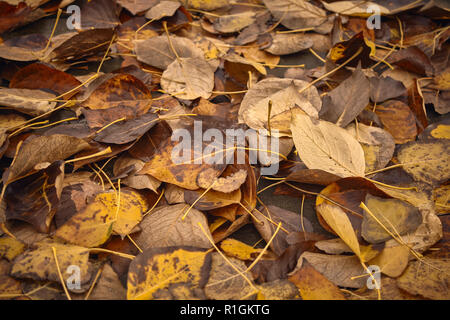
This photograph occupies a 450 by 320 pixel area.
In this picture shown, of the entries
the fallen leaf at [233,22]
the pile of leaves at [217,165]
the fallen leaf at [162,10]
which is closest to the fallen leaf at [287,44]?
the pile of leaves at [217,165]

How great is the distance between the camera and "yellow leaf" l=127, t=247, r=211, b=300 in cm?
59

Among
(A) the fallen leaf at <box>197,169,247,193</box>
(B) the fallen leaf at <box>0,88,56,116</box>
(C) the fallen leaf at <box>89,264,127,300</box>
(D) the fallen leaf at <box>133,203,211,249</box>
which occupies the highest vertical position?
(B) the fallen leaf at <box>0,88,56,116</box>

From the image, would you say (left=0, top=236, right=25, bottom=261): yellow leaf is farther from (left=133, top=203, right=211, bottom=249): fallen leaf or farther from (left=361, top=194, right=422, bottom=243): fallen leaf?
(left=361, top=194, right=422, bottom=243): fallen leaf

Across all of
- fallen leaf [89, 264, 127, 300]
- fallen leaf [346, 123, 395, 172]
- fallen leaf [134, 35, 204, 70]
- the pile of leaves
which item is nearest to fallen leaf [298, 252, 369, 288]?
the pile of leaves

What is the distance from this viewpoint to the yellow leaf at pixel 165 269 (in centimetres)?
59

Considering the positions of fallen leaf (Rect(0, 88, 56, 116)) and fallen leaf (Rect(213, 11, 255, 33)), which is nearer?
fallen leaf (Rect(0, 88, 56, 116))

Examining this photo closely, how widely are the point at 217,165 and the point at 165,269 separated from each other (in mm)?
239

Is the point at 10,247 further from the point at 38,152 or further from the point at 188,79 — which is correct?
the point at 188,79

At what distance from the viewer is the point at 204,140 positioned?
0.77 metres

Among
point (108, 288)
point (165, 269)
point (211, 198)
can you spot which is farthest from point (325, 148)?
point (108, 288)

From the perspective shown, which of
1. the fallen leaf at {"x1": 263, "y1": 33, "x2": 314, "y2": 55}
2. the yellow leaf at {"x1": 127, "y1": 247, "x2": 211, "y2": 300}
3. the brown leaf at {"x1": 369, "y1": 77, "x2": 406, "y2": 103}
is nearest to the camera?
the yellow leaf at {"x1": 127, "y1": 247, "x2": 211, "y2": 300}

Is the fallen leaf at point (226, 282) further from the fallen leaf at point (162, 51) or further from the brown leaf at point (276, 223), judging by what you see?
the fallen leaf at point (162, 51)

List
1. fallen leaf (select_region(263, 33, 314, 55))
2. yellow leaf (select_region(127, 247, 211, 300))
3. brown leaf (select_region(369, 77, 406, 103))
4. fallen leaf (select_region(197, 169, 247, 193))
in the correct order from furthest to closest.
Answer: fallen leaf (select_region(263, 33, 314, 55)), brown leaf (select_region(369, 77, 406, 103)), fallen leaf (select_region(197, 169, 247, 193)), yellow leaf (select_region(127, 247, 211, 300))

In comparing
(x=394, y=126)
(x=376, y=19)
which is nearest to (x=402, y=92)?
(x=394, y=126)
